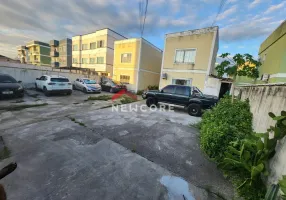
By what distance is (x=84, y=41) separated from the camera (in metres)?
25.1

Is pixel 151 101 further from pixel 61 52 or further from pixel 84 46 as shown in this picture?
pixel 61 52

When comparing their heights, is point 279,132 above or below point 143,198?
above

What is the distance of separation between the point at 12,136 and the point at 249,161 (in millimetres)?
5988

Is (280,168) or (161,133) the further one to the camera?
(161,133)

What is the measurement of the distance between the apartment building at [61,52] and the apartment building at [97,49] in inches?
323

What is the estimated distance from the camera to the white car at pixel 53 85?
32.2 ft

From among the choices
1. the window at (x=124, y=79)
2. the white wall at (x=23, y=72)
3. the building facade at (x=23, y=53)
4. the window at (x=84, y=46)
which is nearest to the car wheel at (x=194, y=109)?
the window at (x=124, y=79)

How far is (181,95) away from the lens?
7.56m

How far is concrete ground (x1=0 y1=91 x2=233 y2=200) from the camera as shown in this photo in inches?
86.8

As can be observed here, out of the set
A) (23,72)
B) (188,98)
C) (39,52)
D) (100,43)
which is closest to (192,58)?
(188,98)

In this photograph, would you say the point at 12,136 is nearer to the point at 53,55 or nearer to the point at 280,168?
the point at 280,168

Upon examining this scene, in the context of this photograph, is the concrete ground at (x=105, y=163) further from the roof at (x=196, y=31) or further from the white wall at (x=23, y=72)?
the white wall at (x=23, y=72)

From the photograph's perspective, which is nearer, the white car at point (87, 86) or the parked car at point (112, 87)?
the white car at point (87, 86)

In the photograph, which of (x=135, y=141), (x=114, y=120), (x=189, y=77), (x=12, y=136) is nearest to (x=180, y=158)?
(x=135, y=141)
